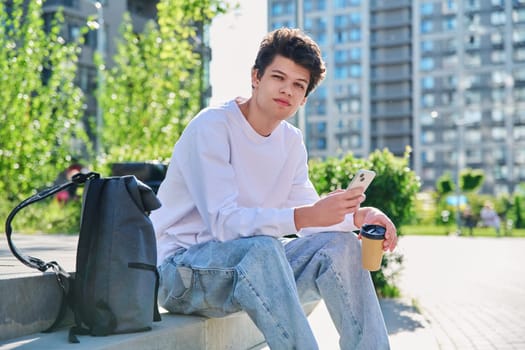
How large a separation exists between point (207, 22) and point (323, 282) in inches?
350

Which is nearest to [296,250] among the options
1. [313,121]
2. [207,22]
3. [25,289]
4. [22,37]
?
[25,289]

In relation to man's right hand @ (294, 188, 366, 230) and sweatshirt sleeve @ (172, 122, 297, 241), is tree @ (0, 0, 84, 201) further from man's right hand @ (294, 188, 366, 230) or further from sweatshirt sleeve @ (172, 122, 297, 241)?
man's right hand @ (294, 188, 366, 230)

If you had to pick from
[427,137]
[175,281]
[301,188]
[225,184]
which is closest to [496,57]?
[427,137]

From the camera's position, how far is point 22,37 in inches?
672

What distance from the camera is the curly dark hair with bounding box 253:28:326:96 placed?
355 cm

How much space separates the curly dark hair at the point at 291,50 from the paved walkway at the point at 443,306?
4.34 ft

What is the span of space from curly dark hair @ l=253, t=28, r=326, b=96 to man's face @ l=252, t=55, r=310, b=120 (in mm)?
25

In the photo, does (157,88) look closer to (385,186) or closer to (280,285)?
(385,186)

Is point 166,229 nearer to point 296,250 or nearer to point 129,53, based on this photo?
point 296,250

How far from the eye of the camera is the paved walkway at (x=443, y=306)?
507cm

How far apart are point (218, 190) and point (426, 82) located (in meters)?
92.1

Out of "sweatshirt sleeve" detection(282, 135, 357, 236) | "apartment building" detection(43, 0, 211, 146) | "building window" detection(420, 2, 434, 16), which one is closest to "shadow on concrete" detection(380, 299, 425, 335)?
"sweatshirt sleeve" detection(282, 135, 357, 236)

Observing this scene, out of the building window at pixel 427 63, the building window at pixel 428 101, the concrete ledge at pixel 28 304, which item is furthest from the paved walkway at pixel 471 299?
the building window at pixel 427 63

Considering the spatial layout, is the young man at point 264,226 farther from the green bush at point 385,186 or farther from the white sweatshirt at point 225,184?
the green bush at point 385,186
